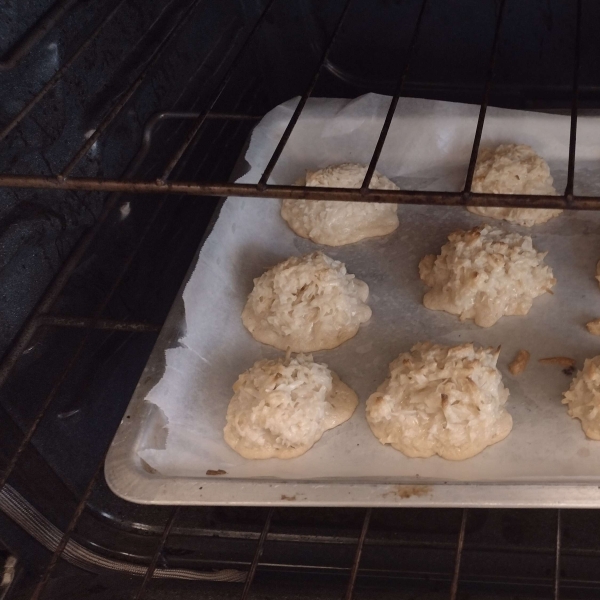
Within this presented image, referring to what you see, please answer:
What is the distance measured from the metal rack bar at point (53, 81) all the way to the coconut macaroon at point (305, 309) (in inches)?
25.0

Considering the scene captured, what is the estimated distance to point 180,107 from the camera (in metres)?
1.69

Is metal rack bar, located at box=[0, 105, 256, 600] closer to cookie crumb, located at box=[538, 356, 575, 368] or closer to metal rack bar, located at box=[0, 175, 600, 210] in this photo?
metal rack bar, located at box=[0, 175, 600, 210]

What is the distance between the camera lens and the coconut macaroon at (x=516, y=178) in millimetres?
1714

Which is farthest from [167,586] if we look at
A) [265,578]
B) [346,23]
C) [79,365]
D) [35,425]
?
[346,23]

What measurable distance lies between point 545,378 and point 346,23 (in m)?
1.00

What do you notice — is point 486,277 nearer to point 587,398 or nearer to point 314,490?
point 587,398

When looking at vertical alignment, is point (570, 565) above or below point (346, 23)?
below

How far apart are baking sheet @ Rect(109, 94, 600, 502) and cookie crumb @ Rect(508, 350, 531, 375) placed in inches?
0.5

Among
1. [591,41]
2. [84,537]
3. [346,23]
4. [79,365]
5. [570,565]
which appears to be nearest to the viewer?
[570,565]

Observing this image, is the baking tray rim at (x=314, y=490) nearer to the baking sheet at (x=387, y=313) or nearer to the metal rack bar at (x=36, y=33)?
the baking sheet at (x=387, y=313)

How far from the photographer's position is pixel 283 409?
139 cm

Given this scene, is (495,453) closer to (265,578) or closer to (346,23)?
(265,578)

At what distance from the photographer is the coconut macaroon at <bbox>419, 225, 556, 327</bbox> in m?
1.57

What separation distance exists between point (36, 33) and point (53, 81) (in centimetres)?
10
